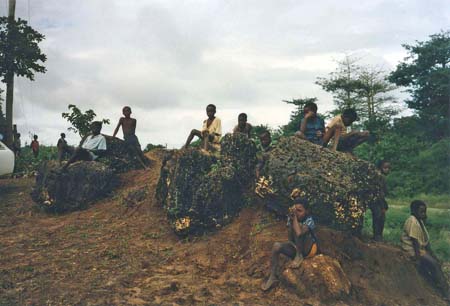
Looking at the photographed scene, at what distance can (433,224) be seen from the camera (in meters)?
16.1

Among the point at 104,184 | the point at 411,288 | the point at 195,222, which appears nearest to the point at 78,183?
the point at 104,184

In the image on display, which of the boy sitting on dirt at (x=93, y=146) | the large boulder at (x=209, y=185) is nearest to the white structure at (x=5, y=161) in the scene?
the boy sitting on dirt at (x=93, y=146)

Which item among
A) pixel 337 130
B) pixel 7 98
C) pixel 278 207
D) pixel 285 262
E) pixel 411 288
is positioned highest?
pixel 7 98

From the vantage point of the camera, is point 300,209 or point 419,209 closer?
point 300,209

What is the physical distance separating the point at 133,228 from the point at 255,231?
254 centimetres

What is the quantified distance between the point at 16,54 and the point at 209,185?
1213 cm

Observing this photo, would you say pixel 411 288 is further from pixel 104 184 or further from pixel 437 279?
pixel 104 184

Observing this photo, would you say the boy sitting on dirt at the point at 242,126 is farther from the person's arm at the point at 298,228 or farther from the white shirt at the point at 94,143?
the white shirt at the point at 94,143

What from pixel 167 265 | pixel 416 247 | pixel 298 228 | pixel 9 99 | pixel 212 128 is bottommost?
pixel 167 265

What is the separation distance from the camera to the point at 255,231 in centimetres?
761

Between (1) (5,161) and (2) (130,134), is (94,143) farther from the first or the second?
(1) (5,161)


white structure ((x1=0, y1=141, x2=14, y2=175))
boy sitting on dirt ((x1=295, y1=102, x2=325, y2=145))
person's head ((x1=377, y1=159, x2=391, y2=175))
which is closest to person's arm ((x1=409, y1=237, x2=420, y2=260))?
person's head ((x1=377, y1=159, x2=391, y2=175))

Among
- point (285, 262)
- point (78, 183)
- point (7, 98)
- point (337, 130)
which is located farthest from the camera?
point (7, 98)

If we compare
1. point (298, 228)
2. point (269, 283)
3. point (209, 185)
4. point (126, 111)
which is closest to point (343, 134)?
point (209, 185)
